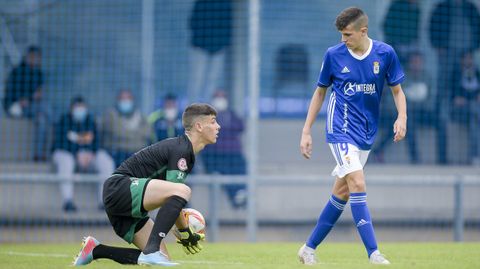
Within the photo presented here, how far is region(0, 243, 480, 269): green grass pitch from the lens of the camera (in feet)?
26.6

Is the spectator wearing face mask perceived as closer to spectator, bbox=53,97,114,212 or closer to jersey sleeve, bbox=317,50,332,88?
spectator, bbox=53,97,114,212

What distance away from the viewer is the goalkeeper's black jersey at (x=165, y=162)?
7707 mm

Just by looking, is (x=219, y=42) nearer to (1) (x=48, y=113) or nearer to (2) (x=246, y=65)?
(2) (x=246, y=65)

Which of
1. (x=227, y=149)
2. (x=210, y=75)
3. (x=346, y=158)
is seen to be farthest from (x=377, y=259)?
(x=210, y=75)

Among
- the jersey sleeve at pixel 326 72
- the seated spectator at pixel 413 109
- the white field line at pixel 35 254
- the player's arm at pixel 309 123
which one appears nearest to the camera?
the player's arm at pixel 309 123

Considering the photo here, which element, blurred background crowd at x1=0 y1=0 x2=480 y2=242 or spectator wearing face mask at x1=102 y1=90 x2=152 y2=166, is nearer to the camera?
→ spectator wearing face mask at x1=102 y1=90 x2=152 y2=166

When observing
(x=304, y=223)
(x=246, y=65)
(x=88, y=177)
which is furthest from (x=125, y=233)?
(x=246, y=65)

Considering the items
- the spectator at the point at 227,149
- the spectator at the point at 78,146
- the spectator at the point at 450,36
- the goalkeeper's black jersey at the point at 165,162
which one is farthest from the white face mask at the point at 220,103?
the goalkeeper's black jersey at the point at 165,162

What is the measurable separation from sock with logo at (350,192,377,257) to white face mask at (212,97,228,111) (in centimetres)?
768

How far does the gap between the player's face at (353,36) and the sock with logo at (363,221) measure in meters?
1.25

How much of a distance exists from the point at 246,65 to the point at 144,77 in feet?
5.66

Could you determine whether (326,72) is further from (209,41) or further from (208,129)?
(209,41)

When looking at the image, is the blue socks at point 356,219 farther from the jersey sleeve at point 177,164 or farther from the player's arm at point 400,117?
the jersey sleeve at point 177,164

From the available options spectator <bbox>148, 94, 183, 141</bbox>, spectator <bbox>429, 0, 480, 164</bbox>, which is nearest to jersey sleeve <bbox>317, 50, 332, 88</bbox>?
spectator <bbox>148, 94, 183, 141</bbox>
